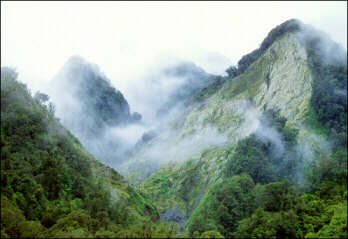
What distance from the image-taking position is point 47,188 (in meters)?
48.2

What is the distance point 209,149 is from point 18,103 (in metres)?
80.4

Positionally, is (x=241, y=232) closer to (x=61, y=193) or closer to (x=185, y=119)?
(x=61, y=193)

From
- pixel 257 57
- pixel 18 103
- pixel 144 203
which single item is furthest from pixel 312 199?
pixel 257 57

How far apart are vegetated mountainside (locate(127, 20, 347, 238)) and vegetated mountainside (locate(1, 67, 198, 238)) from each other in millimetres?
13634

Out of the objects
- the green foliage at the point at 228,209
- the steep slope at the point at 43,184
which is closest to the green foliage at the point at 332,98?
the green foliage at the point at 228,209

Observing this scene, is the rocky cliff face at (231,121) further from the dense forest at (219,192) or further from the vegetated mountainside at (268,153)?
the dense forest at (219,192)

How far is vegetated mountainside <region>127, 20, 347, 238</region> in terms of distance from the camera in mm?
52375

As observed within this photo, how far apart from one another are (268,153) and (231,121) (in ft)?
158

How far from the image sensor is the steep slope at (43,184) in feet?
120

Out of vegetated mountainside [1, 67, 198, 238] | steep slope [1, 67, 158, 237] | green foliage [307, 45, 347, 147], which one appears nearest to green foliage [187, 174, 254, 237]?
vegetated mountainside [1, 67, 198, 238]

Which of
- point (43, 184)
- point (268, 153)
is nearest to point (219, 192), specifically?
point (268, 153)

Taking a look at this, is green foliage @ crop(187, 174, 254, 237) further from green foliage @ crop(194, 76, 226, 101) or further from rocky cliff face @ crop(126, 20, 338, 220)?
green foliage @ crop(194, 76, 226, 101)

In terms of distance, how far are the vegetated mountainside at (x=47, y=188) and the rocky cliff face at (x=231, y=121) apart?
4427cm

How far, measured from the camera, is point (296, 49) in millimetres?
110188
